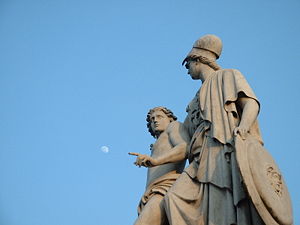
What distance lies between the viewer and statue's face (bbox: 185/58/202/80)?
33.8ft

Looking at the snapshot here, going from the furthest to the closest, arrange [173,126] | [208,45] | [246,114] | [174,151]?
[173,126], [208,45], [174,151], [246,114]

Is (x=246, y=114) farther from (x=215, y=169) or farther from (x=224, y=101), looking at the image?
(x=215, y=169)

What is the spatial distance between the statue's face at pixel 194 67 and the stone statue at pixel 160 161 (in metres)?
0.94

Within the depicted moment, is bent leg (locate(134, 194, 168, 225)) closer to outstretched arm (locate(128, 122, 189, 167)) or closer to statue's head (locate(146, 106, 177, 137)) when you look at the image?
outstretched arm (locate(128, 122, 189, 167))

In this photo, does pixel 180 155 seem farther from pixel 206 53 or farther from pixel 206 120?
pixel 206 53

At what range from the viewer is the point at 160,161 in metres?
9.46

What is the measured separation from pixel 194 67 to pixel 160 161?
6.36 feet

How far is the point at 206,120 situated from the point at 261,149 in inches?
47.1

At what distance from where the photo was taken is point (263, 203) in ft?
25.0

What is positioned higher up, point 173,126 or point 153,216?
point 173,126

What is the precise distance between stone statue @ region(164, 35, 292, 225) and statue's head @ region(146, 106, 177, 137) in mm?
877

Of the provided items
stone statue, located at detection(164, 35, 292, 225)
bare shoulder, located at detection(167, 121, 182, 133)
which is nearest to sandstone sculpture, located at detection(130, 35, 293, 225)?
stone statue, located at detection(164, 35, 292, 225)

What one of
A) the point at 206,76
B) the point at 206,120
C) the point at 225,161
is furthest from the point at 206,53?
the point at 225,161

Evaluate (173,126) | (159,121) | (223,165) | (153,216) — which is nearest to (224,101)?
(223,165)
